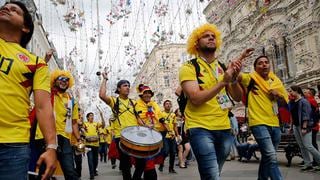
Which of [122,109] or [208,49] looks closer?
[208,49]

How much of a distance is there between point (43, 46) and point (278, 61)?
1246 inches

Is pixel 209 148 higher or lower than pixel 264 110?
lower

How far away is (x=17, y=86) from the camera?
2.50 meters

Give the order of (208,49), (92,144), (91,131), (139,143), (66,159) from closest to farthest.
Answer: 1. (208,49)
2. (66,159)
3. (139,143)
4. (92,144)
5. (91,131)

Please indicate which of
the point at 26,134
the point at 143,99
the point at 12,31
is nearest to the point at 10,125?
the point at 26,134

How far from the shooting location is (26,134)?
2490 millimetres

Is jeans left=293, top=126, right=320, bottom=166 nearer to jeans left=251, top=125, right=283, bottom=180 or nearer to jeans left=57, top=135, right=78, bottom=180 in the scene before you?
jeans left=251, top=125, right=283, bottom=180

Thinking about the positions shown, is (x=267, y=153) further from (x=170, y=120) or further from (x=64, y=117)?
(x=170, y=120)

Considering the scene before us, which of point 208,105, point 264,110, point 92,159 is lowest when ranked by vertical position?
point 92,159

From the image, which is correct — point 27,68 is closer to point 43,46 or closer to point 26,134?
point 26,134

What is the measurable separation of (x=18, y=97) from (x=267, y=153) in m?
3.33

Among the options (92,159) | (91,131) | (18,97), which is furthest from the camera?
(91,131)

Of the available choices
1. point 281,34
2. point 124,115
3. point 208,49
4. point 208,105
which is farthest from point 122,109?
point 281,34

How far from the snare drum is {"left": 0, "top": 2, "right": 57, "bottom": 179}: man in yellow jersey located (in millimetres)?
3568
